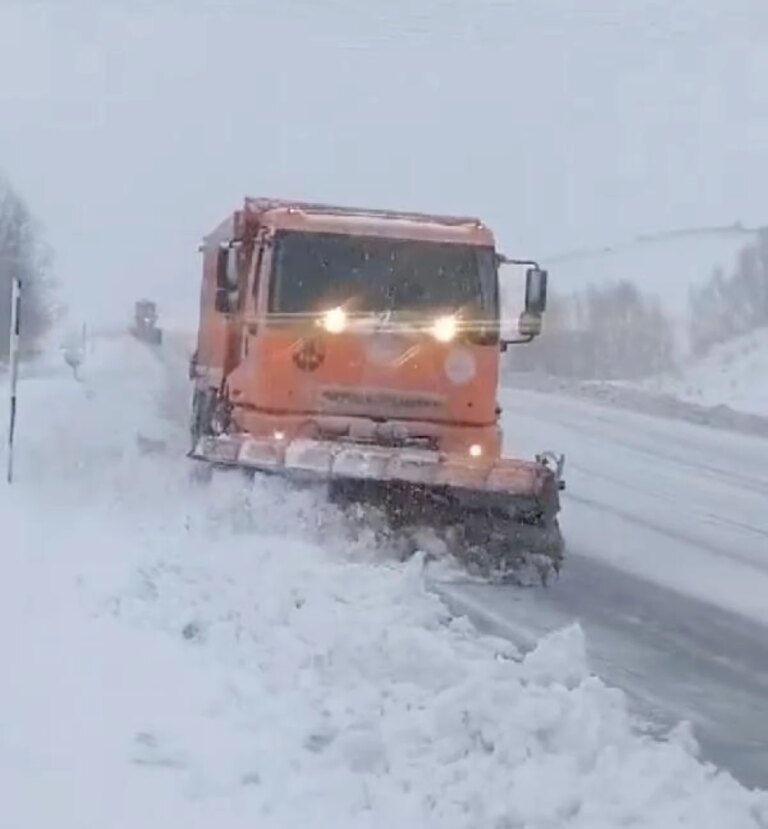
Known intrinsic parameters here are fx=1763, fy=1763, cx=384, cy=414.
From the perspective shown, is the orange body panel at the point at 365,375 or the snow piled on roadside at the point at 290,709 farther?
the orange body panel at the point at 365,375

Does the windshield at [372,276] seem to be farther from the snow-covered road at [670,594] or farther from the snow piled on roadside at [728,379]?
the snow piled on roadside at [728,379]

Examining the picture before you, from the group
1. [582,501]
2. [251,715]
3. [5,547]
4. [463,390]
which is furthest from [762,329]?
[251,715]

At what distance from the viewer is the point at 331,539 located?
470 inches

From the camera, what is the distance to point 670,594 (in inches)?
482

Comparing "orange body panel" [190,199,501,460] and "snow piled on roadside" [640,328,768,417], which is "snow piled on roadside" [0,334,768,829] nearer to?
"orange body panel" [190,199,501,460]

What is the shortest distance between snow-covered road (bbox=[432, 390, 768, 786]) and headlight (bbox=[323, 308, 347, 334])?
101 inches

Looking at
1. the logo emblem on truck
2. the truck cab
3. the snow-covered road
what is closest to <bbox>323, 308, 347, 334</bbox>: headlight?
the truck cab

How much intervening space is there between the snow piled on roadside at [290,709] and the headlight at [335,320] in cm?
286

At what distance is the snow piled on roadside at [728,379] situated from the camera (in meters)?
44.5

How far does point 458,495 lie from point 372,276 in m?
2.33

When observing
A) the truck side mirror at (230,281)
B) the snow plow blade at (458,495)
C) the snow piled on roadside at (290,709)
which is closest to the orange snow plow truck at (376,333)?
the truck side mirror at (230,281)

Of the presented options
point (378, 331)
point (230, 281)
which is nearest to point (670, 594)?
point (378, 331)

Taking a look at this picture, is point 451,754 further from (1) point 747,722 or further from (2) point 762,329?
(2) point 762,329

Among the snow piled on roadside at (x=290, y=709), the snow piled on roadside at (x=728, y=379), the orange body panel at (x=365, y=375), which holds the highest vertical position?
the orange body panel at (x=365, y=375)
